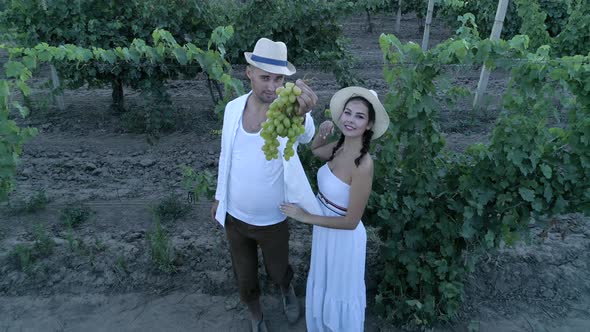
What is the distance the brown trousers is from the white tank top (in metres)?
0.08

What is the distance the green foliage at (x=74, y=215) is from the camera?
478 centimetres

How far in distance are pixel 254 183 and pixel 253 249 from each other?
0.60 metres

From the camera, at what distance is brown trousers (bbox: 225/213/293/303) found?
3.06 meters

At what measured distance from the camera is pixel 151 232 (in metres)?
4.62

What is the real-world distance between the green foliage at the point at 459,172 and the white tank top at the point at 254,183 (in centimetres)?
87

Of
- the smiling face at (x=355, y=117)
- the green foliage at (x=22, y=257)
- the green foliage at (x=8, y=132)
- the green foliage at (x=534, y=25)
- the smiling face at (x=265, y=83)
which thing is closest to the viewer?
the smiling face at (x=355, y=117)

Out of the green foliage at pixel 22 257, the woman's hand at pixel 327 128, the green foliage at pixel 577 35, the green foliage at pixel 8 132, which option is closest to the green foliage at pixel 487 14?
the green foliage at pixel 577 35

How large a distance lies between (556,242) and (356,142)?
2876 millimetres

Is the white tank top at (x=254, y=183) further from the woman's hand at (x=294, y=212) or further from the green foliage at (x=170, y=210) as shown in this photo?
the green foliage at (x=170, y=210)

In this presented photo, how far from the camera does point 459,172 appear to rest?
354 cm

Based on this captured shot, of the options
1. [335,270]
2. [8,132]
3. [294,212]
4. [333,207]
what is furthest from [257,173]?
[8,132]

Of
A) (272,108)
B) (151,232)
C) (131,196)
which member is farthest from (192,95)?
(272,108)

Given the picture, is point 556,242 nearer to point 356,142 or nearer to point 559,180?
point 559,180

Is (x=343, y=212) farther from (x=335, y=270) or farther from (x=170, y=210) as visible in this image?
(x=170, y=210)
